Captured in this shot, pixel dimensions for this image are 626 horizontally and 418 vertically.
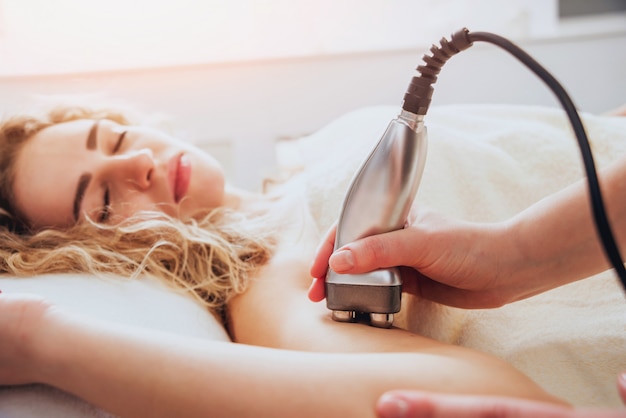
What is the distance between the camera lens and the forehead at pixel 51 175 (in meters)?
0.92

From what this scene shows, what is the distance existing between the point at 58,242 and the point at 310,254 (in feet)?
1.33

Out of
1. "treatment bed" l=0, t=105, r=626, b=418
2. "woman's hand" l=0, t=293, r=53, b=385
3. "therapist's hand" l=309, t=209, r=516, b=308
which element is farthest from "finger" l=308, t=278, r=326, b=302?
"woman's hand" l=0, t=293, r=53, b=385

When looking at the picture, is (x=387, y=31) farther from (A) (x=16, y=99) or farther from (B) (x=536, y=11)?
(A) (x=16, y=99)

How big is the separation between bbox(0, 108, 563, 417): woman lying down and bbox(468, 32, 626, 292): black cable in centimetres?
13

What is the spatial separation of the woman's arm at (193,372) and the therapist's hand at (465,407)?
1.2 inches

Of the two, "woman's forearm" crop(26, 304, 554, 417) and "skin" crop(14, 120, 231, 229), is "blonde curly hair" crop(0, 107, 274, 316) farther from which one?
"woman's forearm" crop(26, 304, 554, 417)

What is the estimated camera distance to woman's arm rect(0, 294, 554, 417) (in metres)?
0.46

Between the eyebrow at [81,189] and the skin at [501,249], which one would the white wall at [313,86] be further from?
the skin at [501,249]

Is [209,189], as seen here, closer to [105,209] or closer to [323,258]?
[105,209]

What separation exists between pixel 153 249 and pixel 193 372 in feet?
1.26

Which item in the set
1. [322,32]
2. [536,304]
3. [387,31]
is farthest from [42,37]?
[536,304]

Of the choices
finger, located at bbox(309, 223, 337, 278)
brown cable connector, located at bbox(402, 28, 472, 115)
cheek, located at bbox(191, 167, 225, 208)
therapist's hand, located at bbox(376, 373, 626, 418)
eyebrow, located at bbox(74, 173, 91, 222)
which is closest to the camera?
therapist's hand, located at bbox(376, 373, 626, 418)

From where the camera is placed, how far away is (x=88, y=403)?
52 centimetres

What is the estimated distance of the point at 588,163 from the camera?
0.42m
